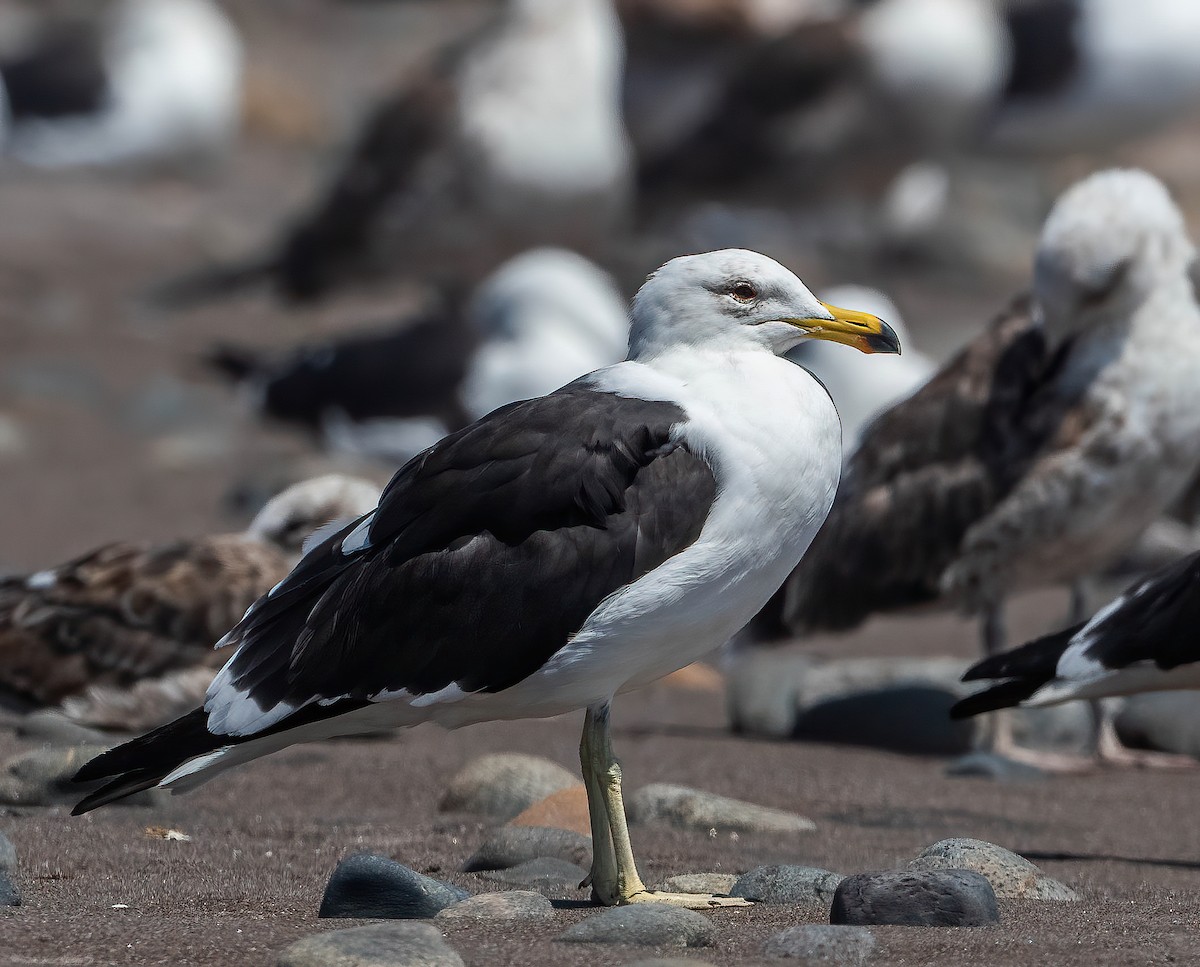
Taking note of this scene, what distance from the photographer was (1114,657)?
17.9 feet

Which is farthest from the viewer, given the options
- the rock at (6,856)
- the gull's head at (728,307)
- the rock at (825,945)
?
the gull's head at (728,307)

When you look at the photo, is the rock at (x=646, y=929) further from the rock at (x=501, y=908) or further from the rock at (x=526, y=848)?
the rock at (x=526, y=848)

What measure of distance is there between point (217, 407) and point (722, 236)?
4.83m

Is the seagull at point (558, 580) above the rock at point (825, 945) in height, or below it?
above

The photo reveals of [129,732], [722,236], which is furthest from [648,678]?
[722,236]

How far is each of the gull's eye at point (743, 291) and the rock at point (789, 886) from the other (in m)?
1.23

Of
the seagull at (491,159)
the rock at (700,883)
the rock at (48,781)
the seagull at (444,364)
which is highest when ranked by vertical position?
the seagull at (491,159)

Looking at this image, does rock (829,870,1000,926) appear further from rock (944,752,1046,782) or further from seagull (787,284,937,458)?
seagull (787,284,937,458)

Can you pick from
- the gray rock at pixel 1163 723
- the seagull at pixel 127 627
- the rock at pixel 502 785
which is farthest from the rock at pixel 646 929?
the gray rock at pixel 1163 723

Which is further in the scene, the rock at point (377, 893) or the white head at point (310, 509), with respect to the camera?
the white head at point (310, 509)

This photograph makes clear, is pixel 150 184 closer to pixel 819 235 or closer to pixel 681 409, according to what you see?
pixel 819 235

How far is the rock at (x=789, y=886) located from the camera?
14.0ft

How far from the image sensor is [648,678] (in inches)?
169

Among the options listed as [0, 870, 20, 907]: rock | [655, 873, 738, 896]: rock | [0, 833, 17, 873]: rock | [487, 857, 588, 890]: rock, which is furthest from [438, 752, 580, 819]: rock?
[0, 870, 20, 907]: rock
